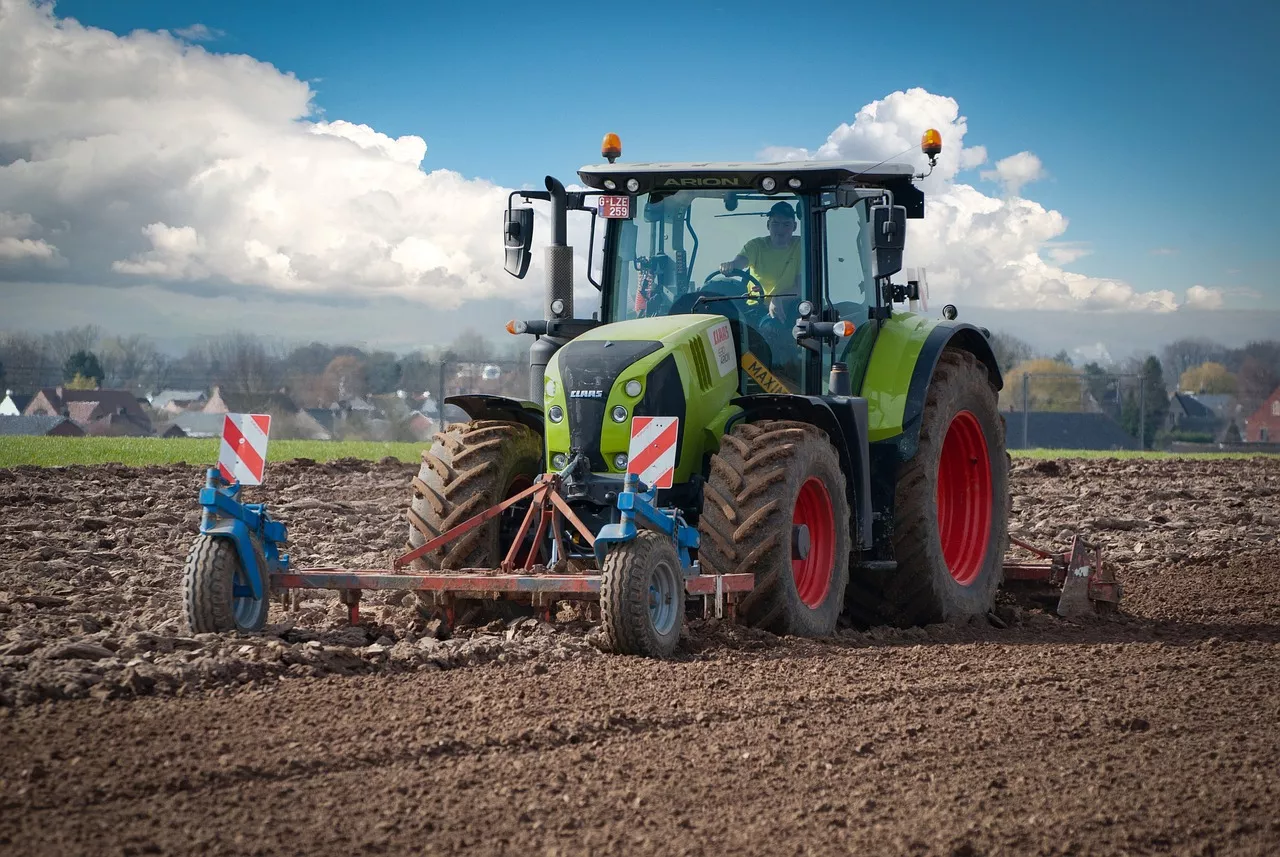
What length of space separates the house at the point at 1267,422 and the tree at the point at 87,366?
118ft

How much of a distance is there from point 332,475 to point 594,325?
1219 cm

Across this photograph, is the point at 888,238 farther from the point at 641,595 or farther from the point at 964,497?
the point at 641,595

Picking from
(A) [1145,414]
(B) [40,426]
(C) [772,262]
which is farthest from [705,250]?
(A) [1145,414]

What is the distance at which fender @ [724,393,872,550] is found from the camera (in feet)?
26.2

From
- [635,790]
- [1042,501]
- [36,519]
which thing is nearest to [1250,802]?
[635,790]

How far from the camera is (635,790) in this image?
4.74m

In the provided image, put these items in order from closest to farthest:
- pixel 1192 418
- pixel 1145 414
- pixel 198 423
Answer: pixel 198 423 → pixel 1145 414 → pixel 1192 418

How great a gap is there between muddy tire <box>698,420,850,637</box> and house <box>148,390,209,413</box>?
37004 mm

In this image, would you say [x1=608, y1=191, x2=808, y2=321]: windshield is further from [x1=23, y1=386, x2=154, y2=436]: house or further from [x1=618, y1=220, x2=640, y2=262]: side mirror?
[x1=23, y1=386, x2=154, y2=436]: house

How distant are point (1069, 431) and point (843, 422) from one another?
1488 inches

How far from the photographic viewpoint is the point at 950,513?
1027 centimetres

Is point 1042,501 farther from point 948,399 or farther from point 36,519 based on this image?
point 36,519

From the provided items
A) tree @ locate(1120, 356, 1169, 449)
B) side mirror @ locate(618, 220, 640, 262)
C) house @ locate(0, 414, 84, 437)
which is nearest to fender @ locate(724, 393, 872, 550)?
side mirror @ locate(618, 220, 640, 262)

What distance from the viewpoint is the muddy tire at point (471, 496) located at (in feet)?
25.9
